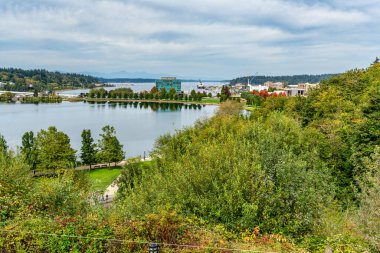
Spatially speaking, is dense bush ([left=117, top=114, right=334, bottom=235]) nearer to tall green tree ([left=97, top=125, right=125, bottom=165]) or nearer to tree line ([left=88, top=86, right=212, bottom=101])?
tall green tree ([left=97, top=125, right=125, bottom=165])

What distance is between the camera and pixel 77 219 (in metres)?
6.81

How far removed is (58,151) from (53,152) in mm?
451

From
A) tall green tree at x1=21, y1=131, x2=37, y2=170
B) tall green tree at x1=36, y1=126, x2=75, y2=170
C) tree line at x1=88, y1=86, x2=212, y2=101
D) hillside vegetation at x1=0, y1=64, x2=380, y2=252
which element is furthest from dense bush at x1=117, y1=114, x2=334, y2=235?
tree line at x1=88, y1=86, x2=212, y2=101

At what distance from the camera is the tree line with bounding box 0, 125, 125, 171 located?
28.4 m

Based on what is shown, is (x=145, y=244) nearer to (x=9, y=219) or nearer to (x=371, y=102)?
(x=9, y=219)

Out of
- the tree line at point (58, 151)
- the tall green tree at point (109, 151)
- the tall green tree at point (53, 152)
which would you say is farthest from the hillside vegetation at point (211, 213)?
the tall green tree at point (109, 151)

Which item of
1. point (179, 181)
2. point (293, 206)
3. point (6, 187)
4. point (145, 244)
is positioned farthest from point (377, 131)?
point (6, 187)

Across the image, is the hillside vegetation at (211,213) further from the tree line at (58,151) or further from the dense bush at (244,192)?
the tree line at (58,151)

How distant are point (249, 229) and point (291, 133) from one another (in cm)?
1148

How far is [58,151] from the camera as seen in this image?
94.8 ft

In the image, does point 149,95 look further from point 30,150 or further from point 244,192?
point 244,192

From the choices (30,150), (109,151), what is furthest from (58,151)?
(109,151)

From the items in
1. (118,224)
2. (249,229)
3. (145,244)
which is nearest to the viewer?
(145,244)

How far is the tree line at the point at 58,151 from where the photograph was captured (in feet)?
93.0
